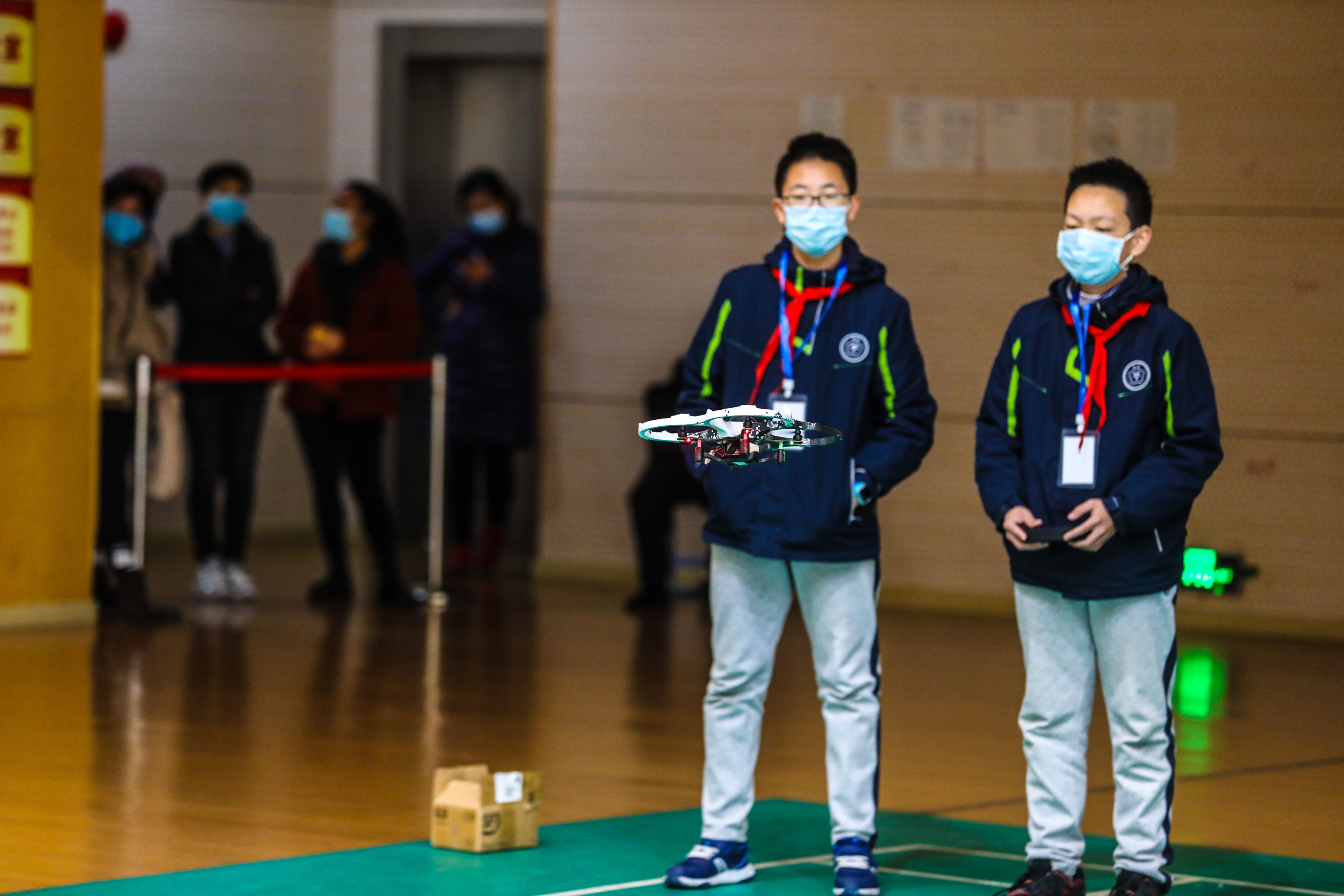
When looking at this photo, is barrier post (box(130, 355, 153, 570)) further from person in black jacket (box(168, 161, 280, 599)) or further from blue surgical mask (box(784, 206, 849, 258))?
blue surgical mask (box(784, 206, 849, 258))

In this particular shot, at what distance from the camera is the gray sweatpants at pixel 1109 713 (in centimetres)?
422

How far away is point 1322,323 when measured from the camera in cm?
831

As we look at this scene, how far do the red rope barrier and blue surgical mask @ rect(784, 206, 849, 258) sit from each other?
13.7ft

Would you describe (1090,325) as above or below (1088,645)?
above

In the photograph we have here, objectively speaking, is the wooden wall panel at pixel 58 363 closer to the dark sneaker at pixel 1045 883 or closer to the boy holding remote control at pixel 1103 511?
the boy holding remote control at pixel 1103 511

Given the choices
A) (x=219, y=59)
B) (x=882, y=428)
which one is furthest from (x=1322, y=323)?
(x=219, y=59)

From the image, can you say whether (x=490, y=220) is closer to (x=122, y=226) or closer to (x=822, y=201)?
(x=122, y=226)

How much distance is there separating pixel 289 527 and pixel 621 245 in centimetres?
277

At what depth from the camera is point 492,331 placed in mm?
9586

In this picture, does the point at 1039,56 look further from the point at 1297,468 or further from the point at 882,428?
the point at 882,428

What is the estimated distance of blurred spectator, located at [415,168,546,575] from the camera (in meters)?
9.52

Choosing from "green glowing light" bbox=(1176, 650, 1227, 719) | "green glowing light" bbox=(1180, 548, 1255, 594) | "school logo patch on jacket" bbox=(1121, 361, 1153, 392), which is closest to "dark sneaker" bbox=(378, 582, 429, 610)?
"green glowing light" bbox=(1176, 650, 1227, 719)

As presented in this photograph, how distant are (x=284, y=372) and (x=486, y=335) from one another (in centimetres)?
152

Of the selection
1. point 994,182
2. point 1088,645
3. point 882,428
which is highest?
point 994,182
